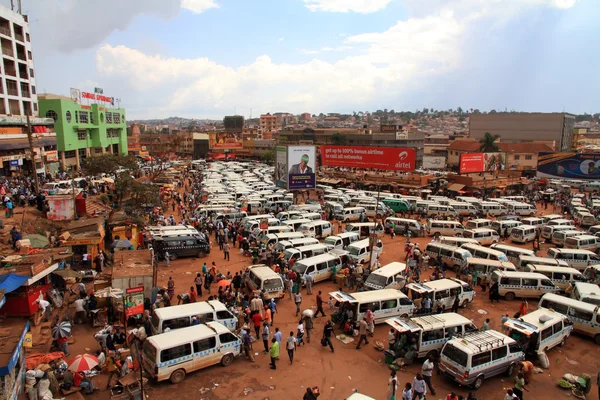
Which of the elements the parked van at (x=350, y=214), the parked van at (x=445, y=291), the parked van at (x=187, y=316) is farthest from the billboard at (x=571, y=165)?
the parked van at (x=187, y=316)

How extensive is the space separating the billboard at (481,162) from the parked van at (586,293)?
31.0 metres

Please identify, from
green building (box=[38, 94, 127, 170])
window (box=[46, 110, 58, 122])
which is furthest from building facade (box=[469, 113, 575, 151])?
window (box=[46, 110, 58, 122])

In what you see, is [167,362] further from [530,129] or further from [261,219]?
[530,129]

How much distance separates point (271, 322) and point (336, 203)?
21639 millimetres

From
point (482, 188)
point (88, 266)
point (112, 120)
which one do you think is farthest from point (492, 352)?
point (112, 120)

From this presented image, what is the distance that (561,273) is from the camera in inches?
707

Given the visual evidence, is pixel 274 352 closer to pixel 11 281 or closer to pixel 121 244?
pixel 11 281

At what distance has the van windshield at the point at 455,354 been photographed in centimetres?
1055

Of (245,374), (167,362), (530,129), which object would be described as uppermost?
(530,129)

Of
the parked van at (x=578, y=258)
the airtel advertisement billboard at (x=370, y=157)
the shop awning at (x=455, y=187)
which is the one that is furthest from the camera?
the airtel advertisement billboard at (x=370, y=157)

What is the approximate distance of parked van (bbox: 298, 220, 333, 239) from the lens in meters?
25.5

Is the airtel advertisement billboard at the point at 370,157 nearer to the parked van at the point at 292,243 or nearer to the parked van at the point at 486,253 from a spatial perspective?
the parked van at the point at 486,253

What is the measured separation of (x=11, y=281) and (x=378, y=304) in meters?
11.9

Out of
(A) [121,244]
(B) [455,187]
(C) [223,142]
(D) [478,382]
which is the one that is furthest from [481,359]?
(C) [223,142]
